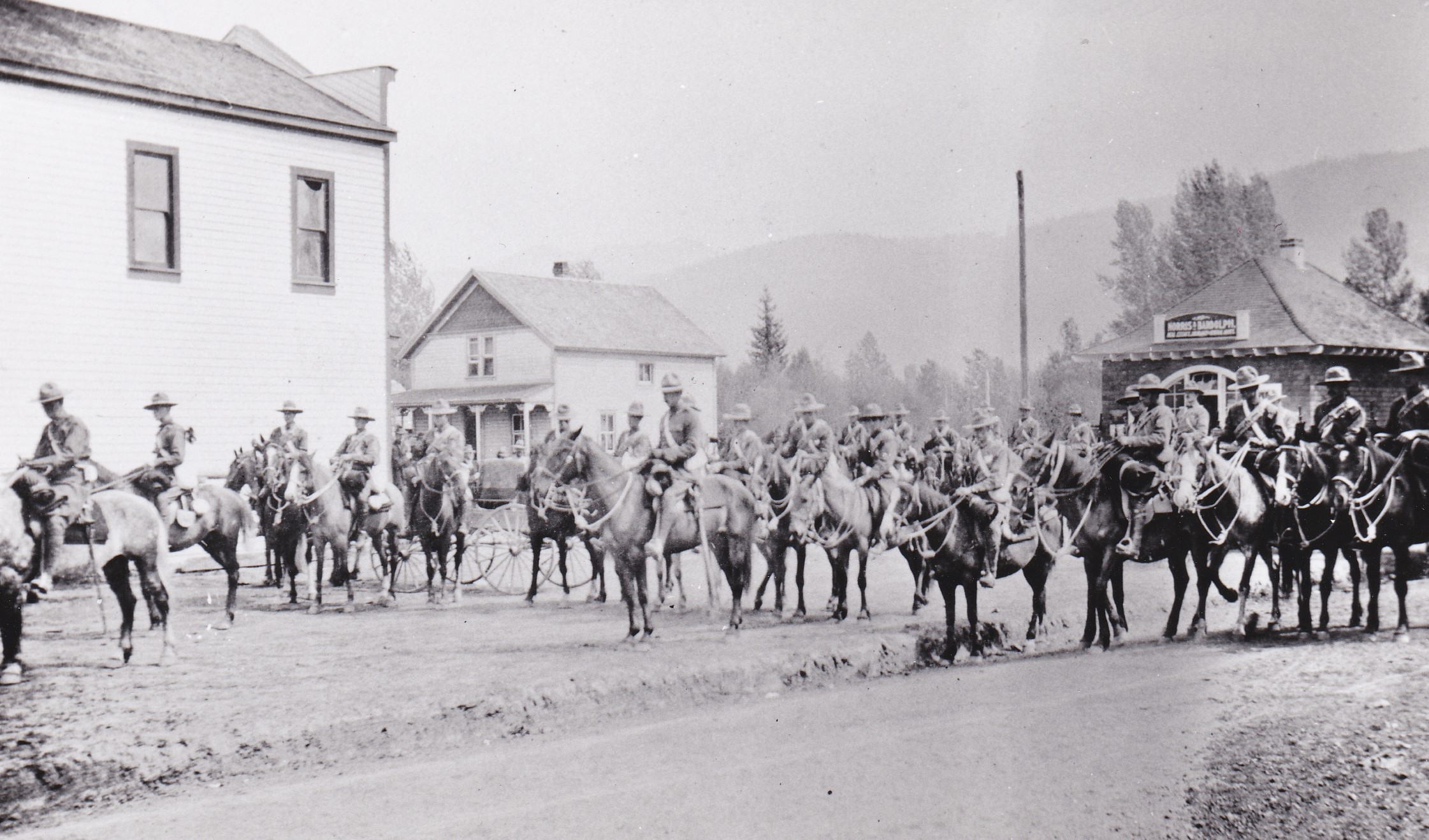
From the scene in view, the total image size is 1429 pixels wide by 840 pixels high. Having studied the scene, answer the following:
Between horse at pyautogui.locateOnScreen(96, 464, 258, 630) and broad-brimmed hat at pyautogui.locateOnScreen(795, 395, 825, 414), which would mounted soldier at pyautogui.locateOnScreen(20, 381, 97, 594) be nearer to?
horse at pyautogui.locateOnScreen(96, 464, 258, 630)

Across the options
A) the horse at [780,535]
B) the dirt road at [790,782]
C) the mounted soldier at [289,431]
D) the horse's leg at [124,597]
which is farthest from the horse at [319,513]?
the dirt road at [790,782]

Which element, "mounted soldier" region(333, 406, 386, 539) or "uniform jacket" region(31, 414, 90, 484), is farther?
"mounted soldier" region(333, 406, 386, 539)

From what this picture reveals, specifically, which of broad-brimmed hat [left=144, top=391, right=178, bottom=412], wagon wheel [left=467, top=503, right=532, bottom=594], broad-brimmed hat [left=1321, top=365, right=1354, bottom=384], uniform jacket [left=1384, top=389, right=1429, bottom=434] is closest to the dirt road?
broad-brimmed hat [left=144, top=391, right=178, bottom=412]

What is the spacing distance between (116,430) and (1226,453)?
1088cm

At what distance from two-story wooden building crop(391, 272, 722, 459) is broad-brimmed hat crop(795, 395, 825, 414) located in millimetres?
1219

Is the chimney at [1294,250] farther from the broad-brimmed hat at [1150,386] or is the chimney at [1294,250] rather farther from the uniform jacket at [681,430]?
the uniform jacket at [681,430]

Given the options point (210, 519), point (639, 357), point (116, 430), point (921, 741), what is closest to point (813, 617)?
point (639, 357)

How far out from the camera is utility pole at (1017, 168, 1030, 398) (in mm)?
11898

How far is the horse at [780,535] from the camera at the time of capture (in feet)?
39.5

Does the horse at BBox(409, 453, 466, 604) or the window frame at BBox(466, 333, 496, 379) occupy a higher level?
the window frame at BBox(466, 333, 496, 379)

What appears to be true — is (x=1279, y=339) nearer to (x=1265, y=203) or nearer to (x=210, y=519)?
(x=1265, y=203)

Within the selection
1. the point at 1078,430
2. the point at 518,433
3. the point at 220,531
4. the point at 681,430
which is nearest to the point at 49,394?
the point at 220,531

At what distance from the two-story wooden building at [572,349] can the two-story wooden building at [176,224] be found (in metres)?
2.58

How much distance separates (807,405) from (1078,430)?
19.1 ft
